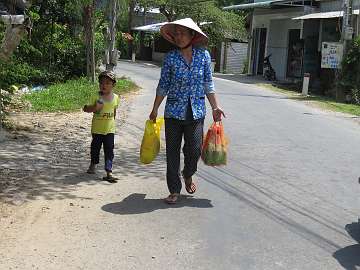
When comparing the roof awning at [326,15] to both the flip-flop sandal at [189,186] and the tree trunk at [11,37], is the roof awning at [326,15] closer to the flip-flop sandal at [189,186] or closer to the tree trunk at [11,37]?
the tree trunk at [11,37]

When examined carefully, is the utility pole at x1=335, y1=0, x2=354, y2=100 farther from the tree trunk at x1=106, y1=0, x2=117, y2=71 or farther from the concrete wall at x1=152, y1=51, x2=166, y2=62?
the concrete wall at x1=152, y1=51, x2=166, y2=62

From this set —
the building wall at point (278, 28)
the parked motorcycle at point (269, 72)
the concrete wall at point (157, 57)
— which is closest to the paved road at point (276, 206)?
the parked motorcycle at point (269, 72)

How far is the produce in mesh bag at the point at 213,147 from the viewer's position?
635cm

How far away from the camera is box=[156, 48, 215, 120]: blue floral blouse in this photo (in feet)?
19.5

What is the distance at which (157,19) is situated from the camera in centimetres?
5603

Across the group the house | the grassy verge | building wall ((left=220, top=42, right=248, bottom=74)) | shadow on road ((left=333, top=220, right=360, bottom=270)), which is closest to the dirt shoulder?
shadow on road ((left=333, top=220, right=360, bottom=270))

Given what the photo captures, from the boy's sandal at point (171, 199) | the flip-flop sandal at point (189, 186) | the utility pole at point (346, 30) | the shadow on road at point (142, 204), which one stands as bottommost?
the shadow on road at point (142, 204)

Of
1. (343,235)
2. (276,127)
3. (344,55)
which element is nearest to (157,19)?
(344,55)

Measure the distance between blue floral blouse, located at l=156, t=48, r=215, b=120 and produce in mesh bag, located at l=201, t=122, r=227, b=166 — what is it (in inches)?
13.6

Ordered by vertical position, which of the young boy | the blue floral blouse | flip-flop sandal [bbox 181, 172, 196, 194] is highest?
the blue floral blouse

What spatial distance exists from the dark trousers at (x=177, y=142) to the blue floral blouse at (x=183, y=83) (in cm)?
11

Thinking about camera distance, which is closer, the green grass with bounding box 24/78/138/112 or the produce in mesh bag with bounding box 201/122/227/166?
the produce in mesh bag with bounding box 201/122/227/166

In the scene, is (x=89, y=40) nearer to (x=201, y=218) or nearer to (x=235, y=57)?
(x=201, y=218)

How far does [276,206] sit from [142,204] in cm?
140
